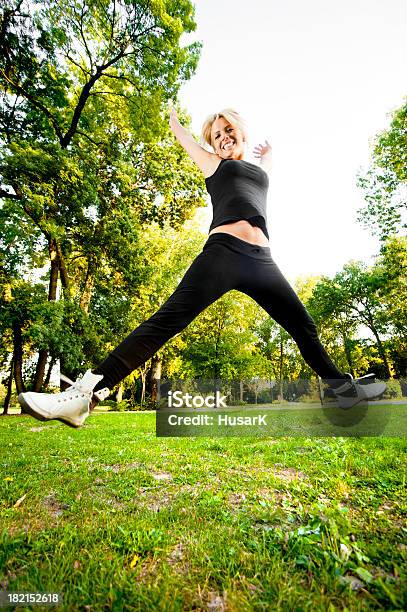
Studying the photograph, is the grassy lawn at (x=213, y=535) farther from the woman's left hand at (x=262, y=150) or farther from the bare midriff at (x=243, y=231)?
the woman's left hand at (x=262, y=150)

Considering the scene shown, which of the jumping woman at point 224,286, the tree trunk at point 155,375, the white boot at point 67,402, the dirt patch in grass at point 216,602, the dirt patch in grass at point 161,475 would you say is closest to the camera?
the dirt patch in grass at point 216,602

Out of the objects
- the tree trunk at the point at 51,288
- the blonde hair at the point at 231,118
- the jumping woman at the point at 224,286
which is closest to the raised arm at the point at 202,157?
the jumping woman at the point at 224,286

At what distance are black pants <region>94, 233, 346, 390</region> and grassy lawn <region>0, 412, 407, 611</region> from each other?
3.39 feet

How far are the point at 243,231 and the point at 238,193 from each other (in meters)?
0.35

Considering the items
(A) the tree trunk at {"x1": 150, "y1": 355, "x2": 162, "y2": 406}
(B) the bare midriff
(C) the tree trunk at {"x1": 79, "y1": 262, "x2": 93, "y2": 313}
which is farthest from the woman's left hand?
(A) the tree trunk at {"x1": 150, "y1": 355, "x2": 162, "y2": 406}

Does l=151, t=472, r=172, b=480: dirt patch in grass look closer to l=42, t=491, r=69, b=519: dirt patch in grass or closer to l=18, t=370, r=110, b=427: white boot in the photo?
l=42, t=491, r=69, b=519: dirt patch in grass

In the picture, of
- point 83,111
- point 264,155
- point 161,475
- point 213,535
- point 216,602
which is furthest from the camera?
point 83,111

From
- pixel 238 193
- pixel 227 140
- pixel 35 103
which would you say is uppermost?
pixel 35 103

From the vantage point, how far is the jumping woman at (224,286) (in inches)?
83.5

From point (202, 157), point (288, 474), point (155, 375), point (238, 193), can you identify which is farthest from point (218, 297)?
point (155, 375)

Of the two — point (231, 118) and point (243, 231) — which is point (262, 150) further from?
point (243, 231)

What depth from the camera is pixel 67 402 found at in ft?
6.82

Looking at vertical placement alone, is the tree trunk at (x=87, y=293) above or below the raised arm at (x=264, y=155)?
above

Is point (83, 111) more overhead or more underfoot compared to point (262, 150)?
more overhead
